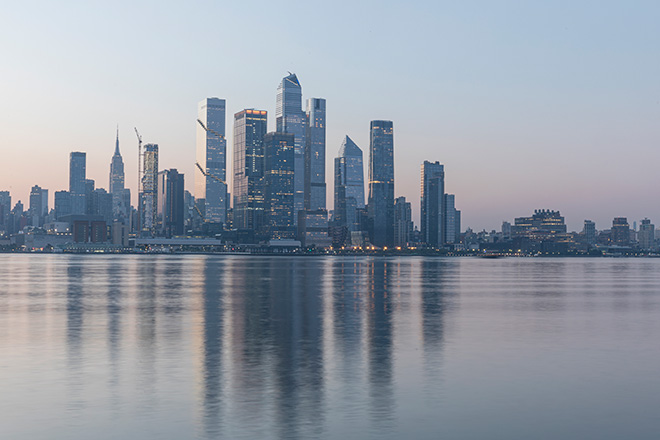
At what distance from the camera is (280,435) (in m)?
19.2

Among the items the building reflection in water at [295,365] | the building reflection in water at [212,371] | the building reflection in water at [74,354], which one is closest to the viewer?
the building reflection in water at [212,371]

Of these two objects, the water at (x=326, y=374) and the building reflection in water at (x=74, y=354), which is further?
the building reflection in water at (x=74, y=354)

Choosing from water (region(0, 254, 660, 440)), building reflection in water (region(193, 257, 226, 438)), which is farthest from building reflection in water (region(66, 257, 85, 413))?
building reflection in water (region(193, 257, 226, 438))

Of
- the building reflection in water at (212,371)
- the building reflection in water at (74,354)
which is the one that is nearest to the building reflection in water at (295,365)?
the building reflection in water at (212,371)

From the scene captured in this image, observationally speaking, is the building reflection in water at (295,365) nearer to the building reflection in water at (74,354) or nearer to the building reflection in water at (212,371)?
the building reflection in water at (212,371)

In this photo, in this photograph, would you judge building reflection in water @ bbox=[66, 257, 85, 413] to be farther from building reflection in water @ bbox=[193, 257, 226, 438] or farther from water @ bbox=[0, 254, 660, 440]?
building reflection in water @ bbox=[193, 257, 226, 438]

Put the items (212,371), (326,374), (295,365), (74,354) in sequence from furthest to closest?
(74,354) → (295,365) → (212,371) → (326,374)

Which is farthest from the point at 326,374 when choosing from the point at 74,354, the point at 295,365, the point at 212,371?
the point at 74,354

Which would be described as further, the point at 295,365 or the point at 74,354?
the point at 74,354

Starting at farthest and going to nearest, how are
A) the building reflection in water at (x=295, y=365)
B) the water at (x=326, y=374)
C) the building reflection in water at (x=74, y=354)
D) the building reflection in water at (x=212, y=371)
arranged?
the building reflection in water at (x=74, y=354) < the building reflection in water at (x=295, y=365) < the building reflection in water at (x=212, y=371) < the water at (x=326, y=374)

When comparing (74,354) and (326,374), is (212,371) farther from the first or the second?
(74,354)

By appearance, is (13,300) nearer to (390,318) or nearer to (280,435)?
(390,318)

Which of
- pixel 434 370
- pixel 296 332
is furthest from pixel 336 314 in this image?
pixel 434 370

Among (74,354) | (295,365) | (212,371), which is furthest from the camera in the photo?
(74,354)
